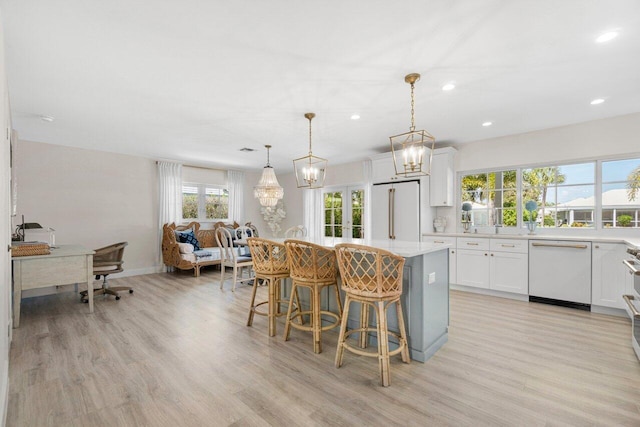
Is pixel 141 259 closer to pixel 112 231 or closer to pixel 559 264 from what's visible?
pixel 112 231

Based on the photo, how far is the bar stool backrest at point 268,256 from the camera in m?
2.93

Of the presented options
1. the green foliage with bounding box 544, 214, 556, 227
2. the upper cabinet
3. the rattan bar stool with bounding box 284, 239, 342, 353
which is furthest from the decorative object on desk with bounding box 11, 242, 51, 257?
the green foliage with bounding box 544, 214, 556, 227

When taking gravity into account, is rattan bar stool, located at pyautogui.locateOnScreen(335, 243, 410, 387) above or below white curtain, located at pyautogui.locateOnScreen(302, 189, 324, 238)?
below

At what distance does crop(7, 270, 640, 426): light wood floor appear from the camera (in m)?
1.77

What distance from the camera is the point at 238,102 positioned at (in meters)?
3.29

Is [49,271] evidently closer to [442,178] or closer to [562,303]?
[442,178]

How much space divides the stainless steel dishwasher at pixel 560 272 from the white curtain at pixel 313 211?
451 centimetres

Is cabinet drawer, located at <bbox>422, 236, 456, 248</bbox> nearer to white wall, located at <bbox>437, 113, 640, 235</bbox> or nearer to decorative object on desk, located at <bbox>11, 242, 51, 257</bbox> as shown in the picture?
white wall, located at <bbox>437, 113, 640, 235</bbox>

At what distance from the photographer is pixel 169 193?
641 cm

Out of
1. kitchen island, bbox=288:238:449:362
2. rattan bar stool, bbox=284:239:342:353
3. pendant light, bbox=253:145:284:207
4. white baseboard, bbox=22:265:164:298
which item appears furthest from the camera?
white baseboard, bbox=22:265:164:298

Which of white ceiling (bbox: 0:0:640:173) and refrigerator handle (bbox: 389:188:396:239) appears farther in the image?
refrigerator handle (bbox: 389:188:396:239)

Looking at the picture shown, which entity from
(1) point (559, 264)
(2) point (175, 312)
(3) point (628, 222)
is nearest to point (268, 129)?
(2) point (175, 312)

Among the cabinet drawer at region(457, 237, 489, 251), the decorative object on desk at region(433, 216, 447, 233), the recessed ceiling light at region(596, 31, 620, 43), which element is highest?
the recessed ceiling light at region(596, 31, 620, 43)

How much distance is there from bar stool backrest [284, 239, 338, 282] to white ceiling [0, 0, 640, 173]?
5.14 ft
